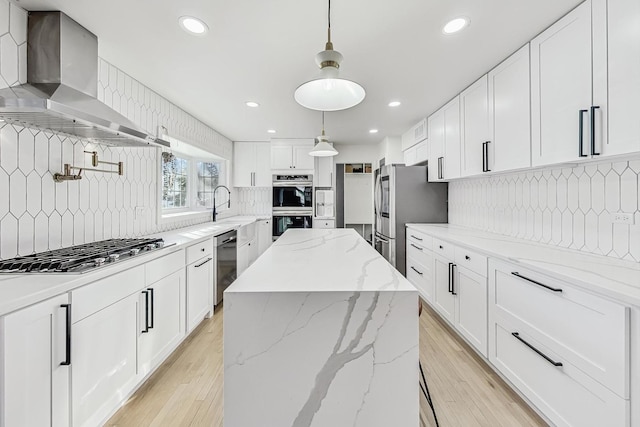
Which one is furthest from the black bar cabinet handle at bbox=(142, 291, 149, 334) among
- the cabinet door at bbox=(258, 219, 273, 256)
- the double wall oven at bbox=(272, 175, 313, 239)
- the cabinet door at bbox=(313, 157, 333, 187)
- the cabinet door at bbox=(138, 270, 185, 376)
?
the cabinet door at bbox=(313, 157, 333, 187)

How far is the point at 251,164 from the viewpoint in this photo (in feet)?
17.9

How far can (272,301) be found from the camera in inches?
43.7

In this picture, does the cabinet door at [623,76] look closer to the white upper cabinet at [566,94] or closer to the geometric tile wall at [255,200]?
the white upper cabinet at [566,94]

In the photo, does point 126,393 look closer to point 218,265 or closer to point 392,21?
point 218,265

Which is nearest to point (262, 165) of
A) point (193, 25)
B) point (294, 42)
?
point (294, 42)

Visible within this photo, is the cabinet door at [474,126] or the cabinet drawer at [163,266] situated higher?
the cabinet door at [474,126]

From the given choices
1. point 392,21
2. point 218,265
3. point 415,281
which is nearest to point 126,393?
point 218,265

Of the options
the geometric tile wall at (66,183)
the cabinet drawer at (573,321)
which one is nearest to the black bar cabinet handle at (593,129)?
the cabinet drawer at (573,321)

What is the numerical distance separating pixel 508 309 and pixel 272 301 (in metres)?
1.61

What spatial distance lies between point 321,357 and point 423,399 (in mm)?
1155

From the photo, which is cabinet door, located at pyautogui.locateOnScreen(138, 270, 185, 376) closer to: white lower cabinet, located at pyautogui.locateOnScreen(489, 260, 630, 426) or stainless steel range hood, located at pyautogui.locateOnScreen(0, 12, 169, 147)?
stainless steel range hood, located at pyautogui.locateOnScreen(0, 12, 169, 147)

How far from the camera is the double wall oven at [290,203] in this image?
205 inches

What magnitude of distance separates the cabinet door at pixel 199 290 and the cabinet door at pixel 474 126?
9.21 ft

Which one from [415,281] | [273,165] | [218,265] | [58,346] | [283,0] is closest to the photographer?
[58,346]
